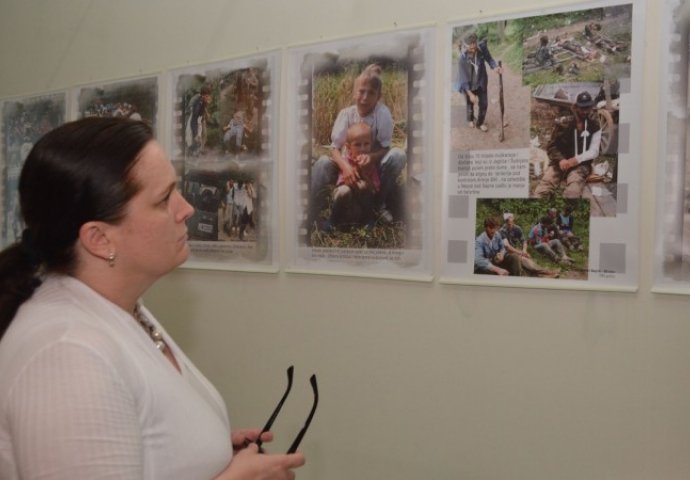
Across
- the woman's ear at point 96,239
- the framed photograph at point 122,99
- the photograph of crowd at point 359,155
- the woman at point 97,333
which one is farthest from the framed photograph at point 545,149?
the framed photograph at point 122,99

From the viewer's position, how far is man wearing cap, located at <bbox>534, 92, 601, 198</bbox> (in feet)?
4.58

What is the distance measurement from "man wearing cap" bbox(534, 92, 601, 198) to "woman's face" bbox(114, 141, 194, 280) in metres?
0.88

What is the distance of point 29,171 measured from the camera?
0.96 m

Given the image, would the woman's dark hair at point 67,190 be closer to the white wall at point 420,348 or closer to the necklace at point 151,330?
the necklace at point 151,330

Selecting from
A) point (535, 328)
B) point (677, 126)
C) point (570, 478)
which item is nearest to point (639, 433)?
point (570, 478)

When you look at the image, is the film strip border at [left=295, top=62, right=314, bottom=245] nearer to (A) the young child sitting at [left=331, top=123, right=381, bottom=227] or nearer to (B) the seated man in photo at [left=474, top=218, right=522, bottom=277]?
(A) the young child sitting at [left=331, top=123, right=381, bottom=227]

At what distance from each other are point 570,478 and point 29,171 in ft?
4.38

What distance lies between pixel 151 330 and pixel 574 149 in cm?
103

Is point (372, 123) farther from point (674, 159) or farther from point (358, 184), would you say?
point (674, 159)

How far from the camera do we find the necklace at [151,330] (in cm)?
113

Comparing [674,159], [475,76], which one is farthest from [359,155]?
[674,159]

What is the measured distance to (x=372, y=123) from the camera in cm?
168

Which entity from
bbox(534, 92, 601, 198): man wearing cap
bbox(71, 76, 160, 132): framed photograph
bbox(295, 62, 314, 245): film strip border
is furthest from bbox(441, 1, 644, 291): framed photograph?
bbox(71, 76, 160, 132): framed photograph

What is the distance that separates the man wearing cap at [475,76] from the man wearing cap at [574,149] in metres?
0.19
